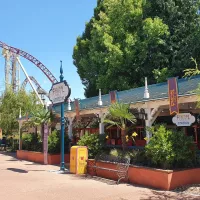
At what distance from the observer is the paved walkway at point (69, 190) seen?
8.66 meters

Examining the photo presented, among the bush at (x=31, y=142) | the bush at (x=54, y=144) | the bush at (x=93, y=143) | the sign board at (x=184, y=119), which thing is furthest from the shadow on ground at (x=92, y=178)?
the bush at (x=31, y=142)

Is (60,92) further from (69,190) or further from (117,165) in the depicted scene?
(69,190)

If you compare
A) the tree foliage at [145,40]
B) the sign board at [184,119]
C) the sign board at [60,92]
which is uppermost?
the tree foliage at [145,40]

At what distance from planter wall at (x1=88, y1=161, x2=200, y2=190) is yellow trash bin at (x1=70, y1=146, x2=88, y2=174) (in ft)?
9.41

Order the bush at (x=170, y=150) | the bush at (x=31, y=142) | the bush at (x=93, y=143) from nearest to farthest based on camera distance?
the bush at (x=170, y=150)
the bush at (x=93, y=143)
the bush at (x=31, y=142)

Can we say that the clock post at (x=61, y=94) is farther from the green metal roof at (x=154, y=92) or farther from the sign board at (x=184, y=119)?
the sign board at (x=184, y=119)

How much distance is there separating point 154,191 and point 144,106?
4.17m

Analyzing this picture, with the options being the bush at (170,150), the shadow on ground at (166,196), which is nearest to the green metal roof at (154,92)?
the bush at (170,150)

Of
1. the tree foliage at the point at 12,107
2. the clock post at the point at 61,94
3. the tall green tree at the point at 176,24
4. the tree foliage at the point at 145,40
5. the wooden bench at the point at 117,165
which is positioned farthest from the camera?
the tree foliage at the point at 12,107

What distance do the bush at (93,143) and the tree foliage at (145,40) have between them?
1052 cm

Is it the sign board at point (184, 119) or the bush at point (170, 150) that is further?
the sign board at point (184, 119)

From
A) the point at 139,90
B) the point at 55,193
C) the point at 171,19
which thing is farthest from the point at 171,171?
the point at 171,19

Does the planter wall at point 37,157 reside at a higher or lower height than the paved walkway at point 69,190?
higher

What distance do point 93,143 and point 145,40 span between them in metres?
11.9
